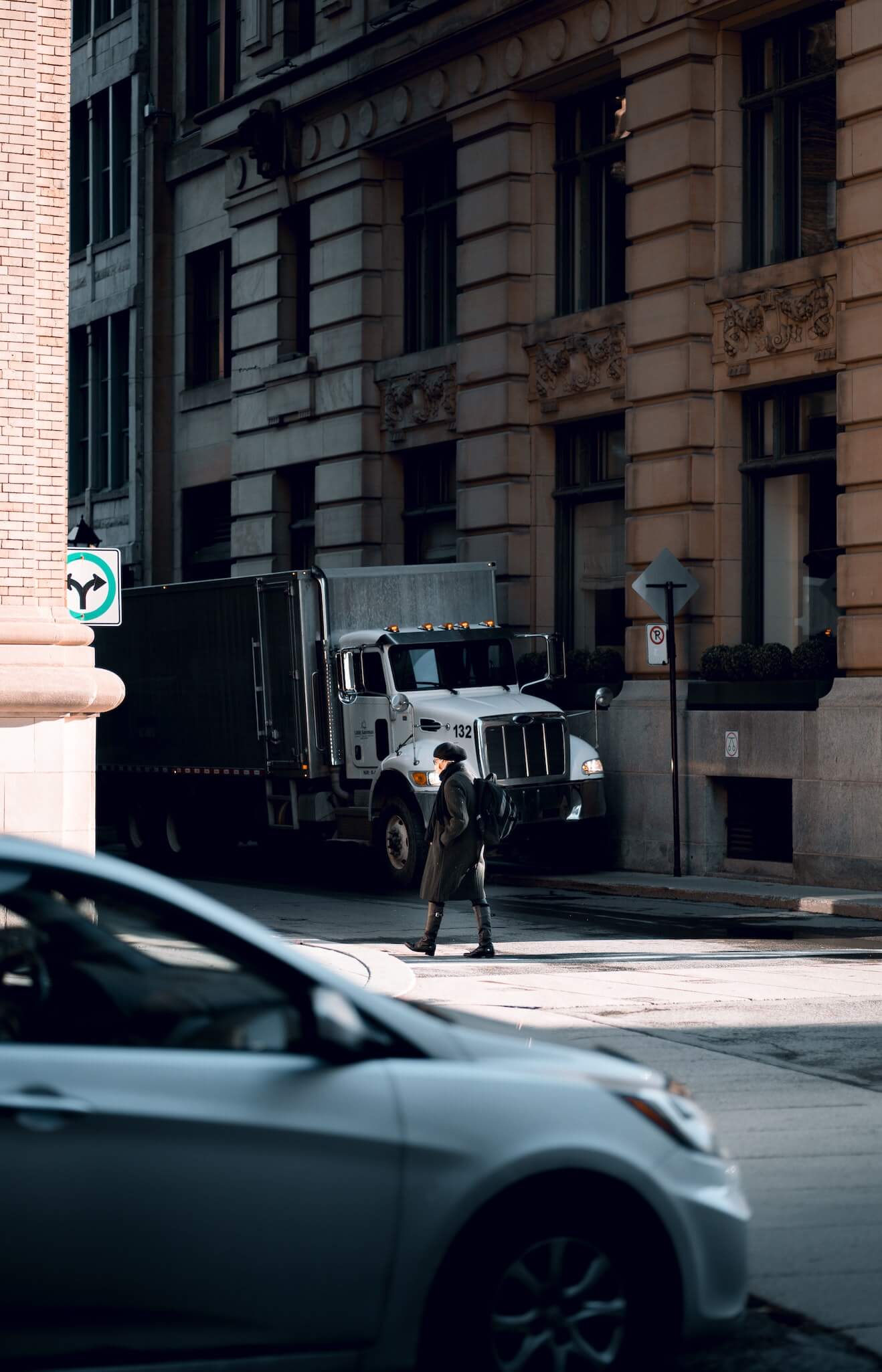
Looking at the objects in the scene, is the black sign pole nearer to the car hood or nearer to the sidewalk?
the sidewalk

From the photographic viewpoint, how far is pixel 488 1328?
4637 millimetres

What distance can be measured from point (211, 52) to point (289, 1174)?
117ft

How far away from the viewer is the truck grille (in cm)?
2200

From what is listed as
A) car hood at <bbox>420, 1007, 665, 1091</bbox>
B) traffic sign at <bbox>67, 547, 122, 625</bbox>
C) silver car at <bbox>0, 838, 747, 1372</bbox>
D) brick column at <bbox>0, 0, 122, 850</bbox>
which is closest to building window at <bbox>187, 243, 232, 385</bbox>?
traffic sign at <bbox>67, 547, 122, 625</bbox>

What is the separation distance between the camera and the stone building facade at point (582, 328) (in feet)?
74.5

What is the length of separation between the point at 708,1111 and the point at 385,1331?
4729 millimetres

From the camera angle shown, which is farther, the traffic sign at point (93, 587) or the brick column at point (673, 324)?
the brick column at point (673, 324)

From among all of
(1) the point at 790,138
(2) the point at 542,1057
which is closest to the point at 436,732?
(1) the point at 790,138

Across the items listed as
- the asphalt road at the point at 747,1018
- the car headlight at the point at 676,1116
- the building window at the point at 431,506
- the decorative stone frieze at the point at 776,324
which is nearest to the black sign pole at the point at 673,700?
the asphalt road at the point at 747,1018

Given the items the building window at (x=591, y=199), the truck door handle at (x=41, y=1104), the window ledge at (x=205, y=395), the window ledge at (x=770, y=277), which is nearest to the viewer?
the truck door handle at (x=41, y=1104)

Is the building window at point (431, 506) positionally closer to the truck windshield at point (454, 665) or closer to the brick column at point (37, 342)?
the truck windshield at point (454, 665)

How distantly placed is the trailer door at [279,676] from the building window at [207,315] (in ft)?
45.2

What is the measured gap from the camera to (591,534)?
27.4 metres

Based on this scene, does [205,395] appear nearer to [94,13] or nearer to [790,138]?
[94,13]
